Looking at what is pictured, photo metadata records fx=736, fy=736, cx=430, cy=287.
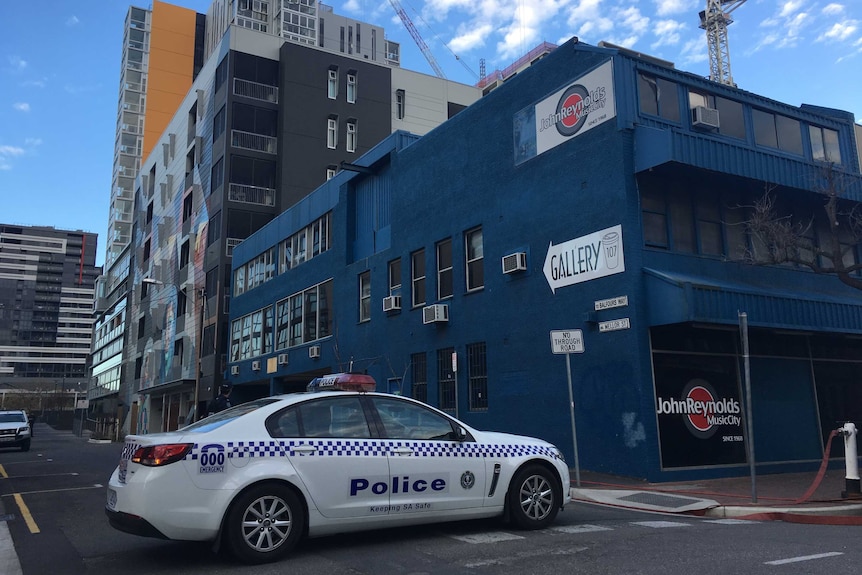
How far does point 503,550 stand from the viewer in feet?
22.3

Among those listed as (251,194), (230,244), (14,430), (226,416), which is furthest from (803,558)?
(251,194)

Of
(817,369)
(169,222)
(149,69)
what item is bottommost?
(817,369)

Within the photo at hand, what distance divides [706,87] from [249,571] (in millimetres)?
14405

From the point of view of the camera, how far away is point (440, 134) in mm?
21344

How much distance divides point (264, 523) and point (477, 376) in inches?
502

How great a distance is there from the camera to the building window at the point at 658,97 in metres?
15.4

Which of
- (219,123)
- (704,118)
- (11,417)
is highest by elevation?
(219,123)

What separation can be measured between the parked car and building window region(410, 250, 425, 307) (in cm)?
1703

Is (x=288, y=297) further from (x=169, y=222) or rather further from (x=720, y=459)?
(x=169, y=222)

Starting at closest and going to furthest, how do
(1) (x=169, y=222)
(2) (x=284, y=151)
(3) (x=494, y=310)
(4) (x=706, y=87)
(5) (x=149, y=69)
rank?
(4) (x=706, y=87) < (3) (x=494, y=310) < (2) (x=284, y=151) < (1) (x=169, y=222) < (5) (x=149, y=69)

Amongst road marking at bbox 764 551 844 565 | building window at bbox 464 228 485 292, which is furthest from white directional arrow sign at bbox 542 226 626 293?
road marking at bbox 764 551 844 565

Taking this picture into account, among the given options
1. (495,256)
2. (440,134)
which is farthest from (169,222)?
(495,256)

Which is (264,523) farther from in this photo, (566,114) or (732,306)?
(566,114)

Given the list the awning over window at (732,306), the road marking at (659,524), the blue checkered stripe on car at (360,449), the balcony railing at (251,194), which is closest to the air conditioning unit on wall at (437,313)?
the awning over window at (732,306)
